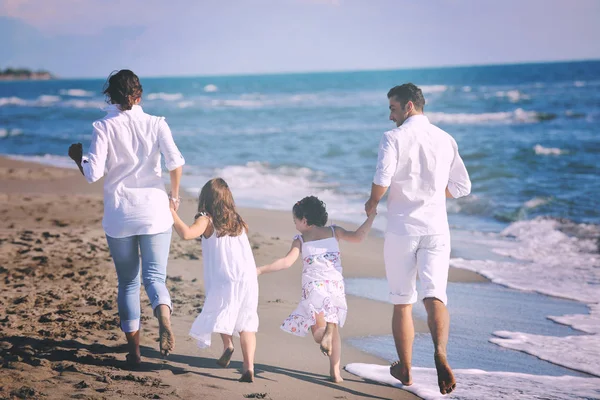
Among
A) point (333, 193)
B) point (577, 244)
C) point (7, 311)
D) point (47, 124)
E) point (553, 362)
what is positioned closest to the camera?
point (553, 362)

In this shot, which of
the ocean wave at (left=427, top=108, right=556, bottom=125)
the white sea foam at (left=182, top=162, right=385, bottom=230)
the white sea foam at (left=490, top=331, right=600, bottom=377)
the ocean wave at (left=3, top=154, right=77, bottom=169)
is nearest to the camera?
the white sea foam at (left=490, top=331, right=600, bottom=377)

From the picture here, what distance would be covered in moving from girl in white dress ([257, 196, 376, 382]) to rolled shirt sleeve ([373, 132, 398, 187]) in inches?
14.2

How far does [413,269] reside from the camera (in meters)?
3.87

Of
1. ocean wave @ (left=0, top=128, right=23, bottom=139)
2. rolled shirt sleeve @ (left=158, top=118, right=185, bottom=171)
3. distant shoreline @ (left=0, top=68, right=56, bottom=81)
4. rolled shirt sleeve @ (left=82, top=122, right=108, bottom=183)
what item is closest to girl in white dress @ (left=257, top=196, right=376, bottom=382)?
rolled shirt sleeve @ (left=158, top=118, right=185, bottom=171)

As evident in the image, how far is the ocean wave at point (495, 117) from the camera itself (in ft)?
92.4

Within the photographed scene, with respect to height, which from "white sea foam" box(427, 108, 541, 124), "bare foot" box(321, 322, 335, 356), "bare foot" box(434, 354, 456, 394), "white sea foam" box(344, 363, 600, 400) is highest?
"white sea foam" box(427, 108, 541, 124)

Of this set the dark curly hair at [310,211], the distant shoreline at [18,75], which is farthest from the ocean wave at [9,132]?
the distant shoreline at [18,75]

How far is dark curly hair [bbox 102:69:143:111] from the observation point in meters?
3.81

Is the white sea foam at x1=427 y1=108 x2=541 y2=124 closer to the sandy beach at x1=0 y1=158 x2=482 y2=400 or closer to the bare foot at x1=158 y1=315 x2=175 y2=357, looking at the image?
the sandy beach at x1=0 y1=158 x2=482 y2=400

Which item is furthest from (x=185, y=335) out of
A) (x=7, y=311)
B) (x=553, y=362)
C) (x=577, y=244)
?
(x=577, y=244)

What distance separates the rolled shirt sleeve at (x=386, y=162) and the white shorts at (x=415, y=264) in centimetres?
34

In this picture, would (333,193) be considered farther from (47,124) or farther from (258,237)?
(47,124)

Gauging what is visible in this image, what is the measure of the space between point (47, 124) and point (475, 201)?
23558 mm

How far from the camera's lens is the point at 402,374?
3910mm
